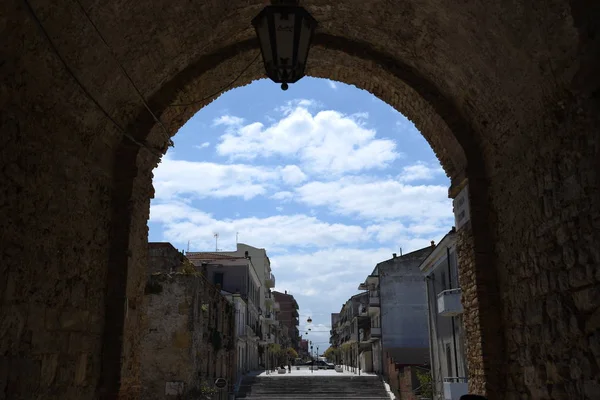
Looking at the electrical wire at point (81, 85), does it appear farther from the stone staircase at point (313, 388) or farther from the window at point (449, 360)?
the stone staircase at point (313, 388)

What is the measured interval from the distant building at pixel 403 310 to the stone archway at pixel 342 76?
28.6 m

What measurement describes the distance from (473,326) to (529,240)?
1.49 meters

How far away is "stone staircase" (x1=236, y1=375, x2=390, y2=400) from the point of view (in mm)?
26622

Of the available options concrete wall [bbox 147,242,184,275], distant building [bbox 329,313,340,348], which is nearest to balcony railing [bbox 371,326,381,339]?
concrete wall [bbox 147,242,184,275]

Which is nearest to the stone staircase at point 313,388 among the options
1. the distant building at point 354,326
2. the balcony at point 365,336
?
the balcony at point 365,336

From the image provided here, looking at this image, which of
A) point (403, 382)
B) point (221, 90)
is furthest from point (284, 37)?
point (403, 382)

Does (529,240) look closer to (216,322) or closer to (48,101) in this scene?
(48,101)

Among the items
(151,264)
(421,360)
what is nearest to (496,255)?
(151,264)

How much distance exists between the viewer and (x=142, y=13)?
5.20 metres

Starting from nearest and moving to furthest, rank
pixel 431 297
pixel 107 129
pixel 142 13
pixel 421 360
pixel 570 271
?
1. pixel 570 271
2. pixel 142 13
3. pixel 107 129
4. pixel 431 297
5. pixel 421 360

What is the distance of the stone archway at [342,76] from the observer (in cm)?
420

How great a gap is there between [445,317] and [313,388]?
1268cm

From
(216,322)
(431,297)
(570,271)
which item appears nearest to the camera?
(570,271)

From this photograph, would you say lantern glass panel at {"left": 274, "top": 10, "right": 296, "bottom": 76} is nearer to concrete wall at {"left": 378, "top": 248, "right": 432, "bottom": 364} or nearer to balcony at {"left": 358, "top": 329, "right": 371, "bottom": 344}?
concrete wall at {"left": 378, "top": 248, "right": 432, "bottom": 364}
